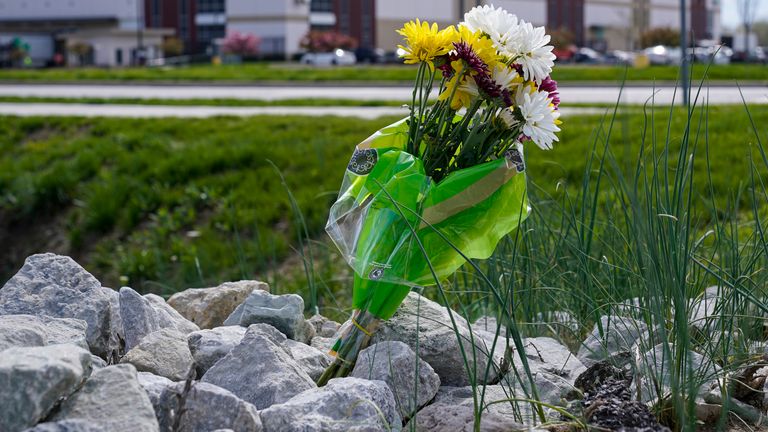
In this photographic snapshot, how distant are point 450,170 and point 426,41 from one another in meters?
0.34

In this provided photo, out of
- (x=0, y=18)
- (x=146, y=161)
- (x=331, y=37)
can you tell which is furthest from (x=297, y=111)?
(x=0, y=18)

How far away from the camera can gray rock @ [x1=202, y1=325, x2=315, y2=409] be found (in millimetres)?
2207

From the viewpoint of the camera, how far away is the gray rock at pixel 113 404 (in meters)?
1.75

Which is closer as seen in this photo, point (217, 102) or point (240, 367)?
point (240, 367)

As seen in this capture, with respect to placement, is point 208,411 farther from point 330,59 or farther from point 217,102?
point 330,59

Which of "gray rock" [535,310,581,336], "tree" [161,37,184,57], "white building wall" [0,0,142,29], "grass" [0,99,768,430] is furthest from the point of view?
"white building wall" [0,0,142,29]

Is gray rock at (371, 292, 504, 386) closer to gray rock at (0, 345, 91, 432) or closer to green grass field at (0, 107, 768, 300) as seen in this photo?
gray rock at (0, 345, 91, 432)

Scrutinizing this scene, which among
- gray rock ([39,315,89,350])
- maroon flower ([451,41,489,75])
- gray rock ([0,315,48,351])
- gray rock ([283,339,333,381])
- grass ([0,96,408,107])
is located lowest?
gray rock ([283,339,333,381])

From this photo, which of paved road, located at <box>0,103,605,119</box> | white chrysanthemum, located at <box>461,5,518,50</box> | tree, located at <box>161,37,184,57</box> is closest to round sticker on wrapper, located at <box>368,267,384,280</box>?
white chrysanthemum, located at <box>461,5,518,50</box>

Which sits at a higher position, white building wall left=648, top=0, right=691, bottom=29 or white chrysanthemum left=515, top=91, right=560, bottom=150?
white building wall left=648, top=0, right=691, bottom=29

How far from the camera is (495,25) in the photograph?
2416mm

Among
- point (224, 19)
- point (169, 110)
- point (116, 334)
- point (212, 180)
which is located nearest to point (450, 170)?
point (116, 334)

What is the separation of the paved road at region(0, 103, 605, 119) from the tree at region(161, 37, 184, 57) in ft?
168

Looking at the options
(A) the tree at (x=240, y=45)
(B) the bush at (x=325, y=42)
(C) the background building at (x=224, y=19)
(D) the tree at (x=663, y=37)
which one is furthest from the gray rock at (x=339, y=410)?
(C) the background building at (x=224, y=19)
